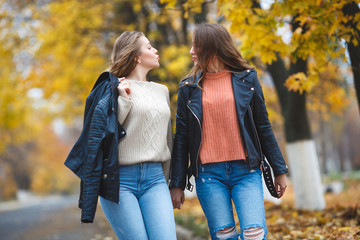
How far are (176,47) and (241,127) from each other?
34.1 ft

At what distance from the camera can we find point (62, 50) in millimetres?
13461

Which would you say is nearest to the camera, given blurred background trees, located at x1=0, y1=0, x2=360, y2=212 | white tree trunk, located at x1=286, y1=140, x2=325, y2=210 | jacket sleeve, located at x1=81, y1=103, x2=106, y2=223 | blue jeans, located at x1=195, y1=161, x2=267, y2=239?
jacket sleeve, located at x1=81, y1=103, x2=106, y2=223

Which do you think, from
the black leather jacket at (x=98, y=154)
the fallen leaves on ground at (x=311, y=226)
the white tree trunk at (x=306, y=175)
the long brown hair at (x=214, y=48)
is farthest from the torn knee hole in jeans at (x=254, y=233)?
the white tree trunk at (x=306, y=175)

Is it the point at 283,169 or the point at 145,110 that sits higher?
the point at 145,110

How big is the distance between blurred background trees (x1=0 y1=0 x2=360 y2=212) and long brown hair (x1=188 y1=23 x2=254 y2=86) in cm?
205

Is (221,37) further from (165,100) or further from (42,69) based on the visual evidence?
(42,69)

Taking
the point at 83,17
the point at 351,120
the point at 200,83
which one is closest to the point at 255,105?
the point at 200,83

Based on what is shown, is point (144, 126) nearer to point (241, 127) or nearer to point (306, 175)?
point (241, 127)

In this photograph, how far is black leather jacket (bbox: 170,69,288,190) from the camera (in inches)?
126

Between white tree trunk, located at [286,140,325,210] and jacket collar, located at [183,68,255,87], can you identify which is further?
white tree trunk, located at [286,140,325,210]

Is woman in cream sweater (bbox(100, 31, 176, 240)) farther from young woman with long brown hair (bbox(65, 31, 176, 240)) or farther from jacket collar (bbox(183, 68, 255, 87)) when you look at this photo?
jacket collar (bbox(183, 68, 255, 87))

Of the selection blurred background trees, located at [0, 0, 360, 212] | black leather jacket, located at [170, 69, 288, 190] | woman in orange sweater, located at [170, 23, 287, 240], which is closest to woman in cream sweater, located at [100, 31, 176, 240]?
black leather jacket, located at [170, 69, 288, 190]

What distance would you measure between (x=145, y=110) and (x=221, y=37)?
852 mm

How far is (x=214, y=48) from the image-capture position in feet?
11.1
